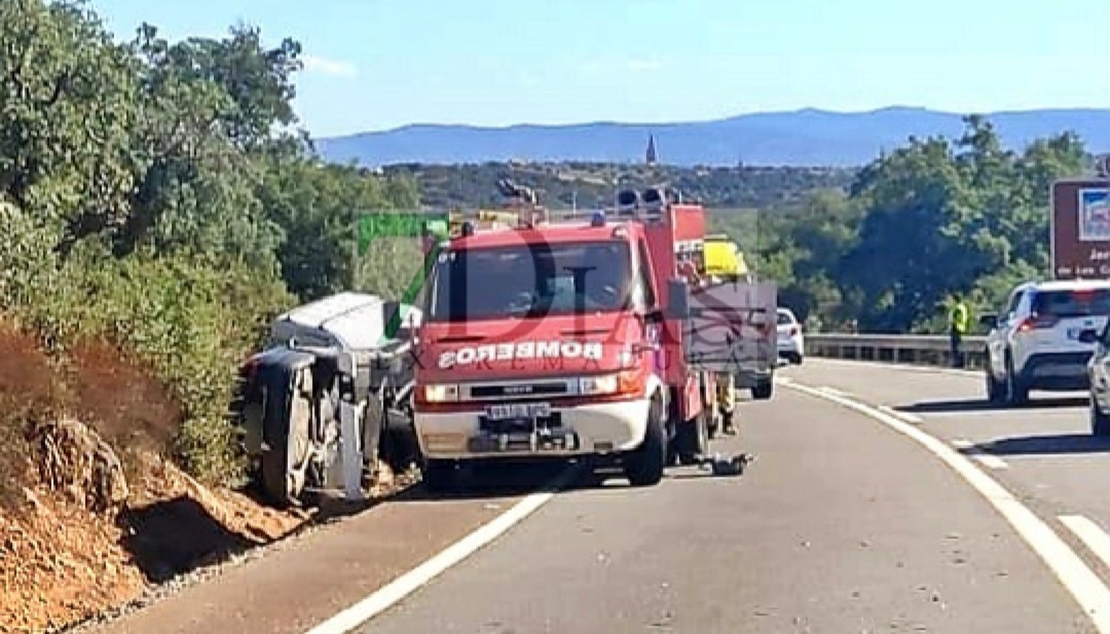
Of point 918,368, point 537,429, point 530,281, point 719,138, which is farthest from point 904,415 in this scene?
point 719,138

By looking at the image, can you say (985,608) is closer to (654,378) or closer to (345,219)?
(654,378)

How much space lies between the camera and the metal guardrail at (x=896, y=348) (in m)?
51.8

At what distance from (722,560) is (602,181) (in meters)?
23.0

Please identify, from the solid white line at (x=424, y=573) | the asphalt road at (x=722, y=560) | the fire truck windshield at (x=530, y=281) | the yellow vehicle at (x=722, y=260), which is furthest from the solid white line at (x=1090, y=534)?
the yellow vehicle at (x=722, y=260)

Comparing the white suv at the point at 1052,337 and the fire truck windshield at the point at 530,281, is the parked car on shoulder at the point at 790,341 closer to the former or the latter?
the white suv at the point at 1052,337

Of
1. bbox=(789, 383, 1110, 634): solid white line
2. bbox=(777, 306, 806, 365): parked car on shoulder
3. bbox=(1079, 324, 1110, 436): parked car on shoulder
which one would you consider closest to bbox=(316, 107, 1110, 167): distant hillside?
bbox=(777, 306, 806, 365): parked car on shoulder

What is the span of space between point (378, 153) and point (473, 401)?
65.4 metres

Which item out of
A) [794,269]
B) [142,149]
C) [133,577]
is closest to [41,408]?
[133,577]

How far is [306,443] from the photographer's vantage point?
20.6 m

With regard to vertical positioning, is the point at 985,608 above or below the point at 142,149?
below

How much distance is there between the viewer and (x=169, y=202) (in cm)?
4878

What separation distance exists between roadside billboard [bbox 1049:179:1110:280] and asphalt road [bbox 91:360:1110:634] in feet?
107

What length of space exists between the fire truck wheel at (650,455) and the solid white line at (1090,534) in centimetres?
410

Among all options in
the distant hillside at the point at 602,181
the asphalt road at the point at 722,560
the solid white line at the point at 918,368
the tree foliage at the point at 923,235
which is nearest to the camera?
the asphalt road at the point at 722,560
